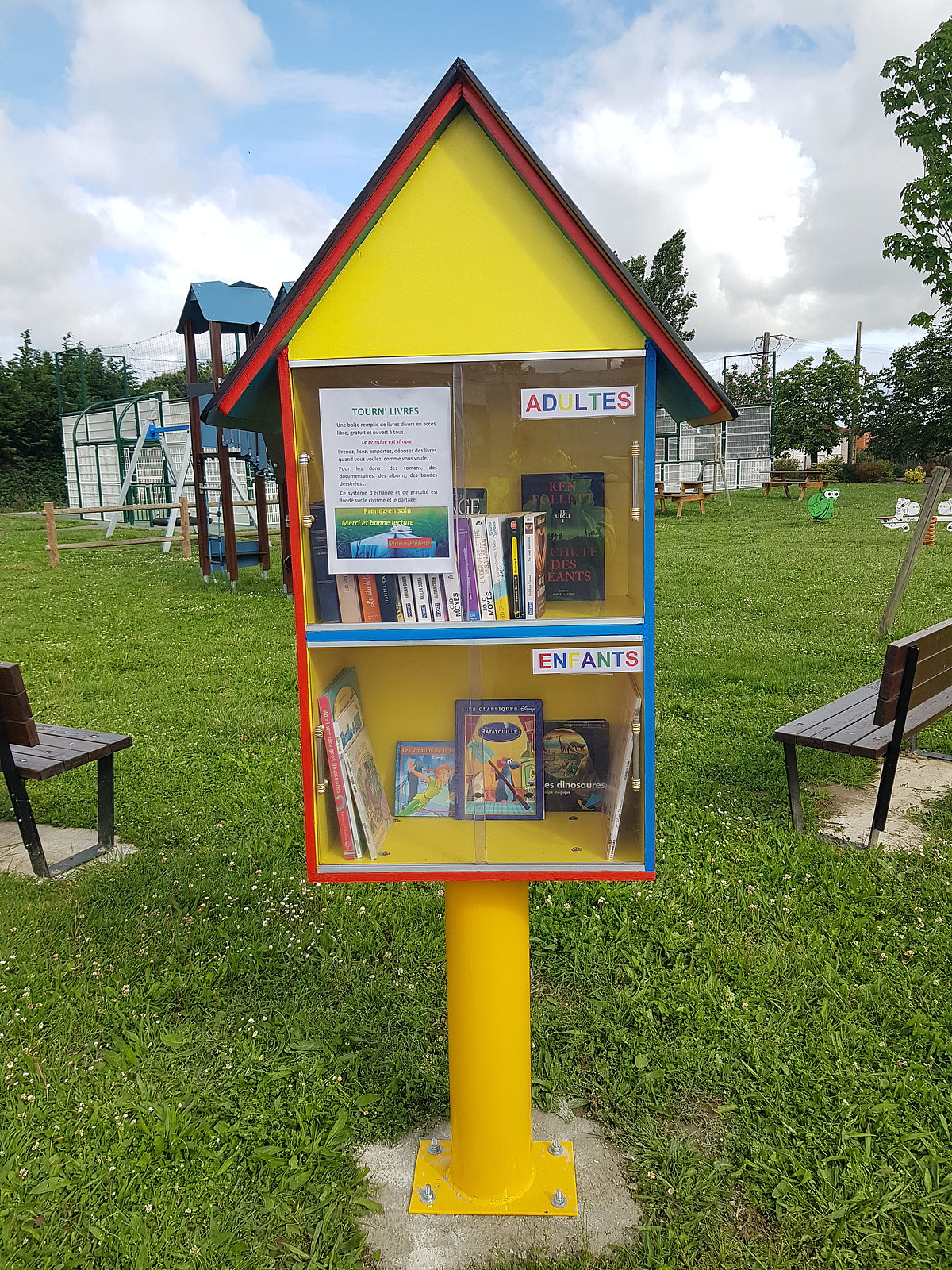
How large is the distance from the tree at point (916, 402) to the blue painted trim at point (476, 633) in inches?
1555

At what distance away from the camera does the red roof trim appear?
6.95 ft

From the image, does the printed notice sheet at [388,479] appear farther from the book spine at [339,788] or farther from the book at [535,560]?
the book spine at [339,788]

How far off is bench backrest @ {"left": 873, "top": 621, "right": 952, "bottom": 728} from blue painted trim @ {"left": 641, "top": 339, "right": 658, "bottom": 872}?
2159 millimetres

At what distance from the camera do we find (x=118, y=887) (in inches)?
168

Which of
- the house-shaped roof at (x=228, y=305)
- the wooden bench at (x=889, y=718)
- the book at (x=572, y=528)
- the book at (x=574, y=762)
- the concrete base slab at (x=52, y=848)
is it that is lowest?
the concrete base slab at (x=52, y=848)

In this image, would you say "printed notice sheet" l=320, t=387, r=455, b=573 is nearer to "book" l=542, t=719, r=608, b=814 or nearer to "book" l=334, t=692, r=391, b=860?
"book" l=334, t=692, r=391, b=860

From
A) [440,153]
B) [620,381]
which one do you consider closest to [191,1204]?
[620,381]

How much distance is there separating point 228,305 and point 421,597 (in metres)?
11.9

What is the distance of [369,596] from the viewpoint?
95.0 inches

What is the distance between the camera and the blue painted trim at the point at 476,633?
2.32 metres

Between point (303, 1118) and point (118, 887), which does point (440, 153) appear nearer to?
point (303, 1118)

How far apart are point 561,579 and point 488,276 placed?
31.6 inches

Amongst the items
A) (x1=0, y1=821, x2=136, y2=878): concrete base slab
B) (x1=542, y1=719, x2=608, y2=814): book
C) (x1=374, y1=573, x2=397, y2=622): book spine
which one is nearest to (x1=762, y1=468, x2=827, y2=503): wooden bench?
(x1=0, y1=821, x2=136, y2=878): concrete base slab

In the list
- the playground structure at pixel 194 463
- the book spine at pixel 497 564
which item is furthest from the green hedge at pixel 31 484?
the book spine at pixel 497 564
